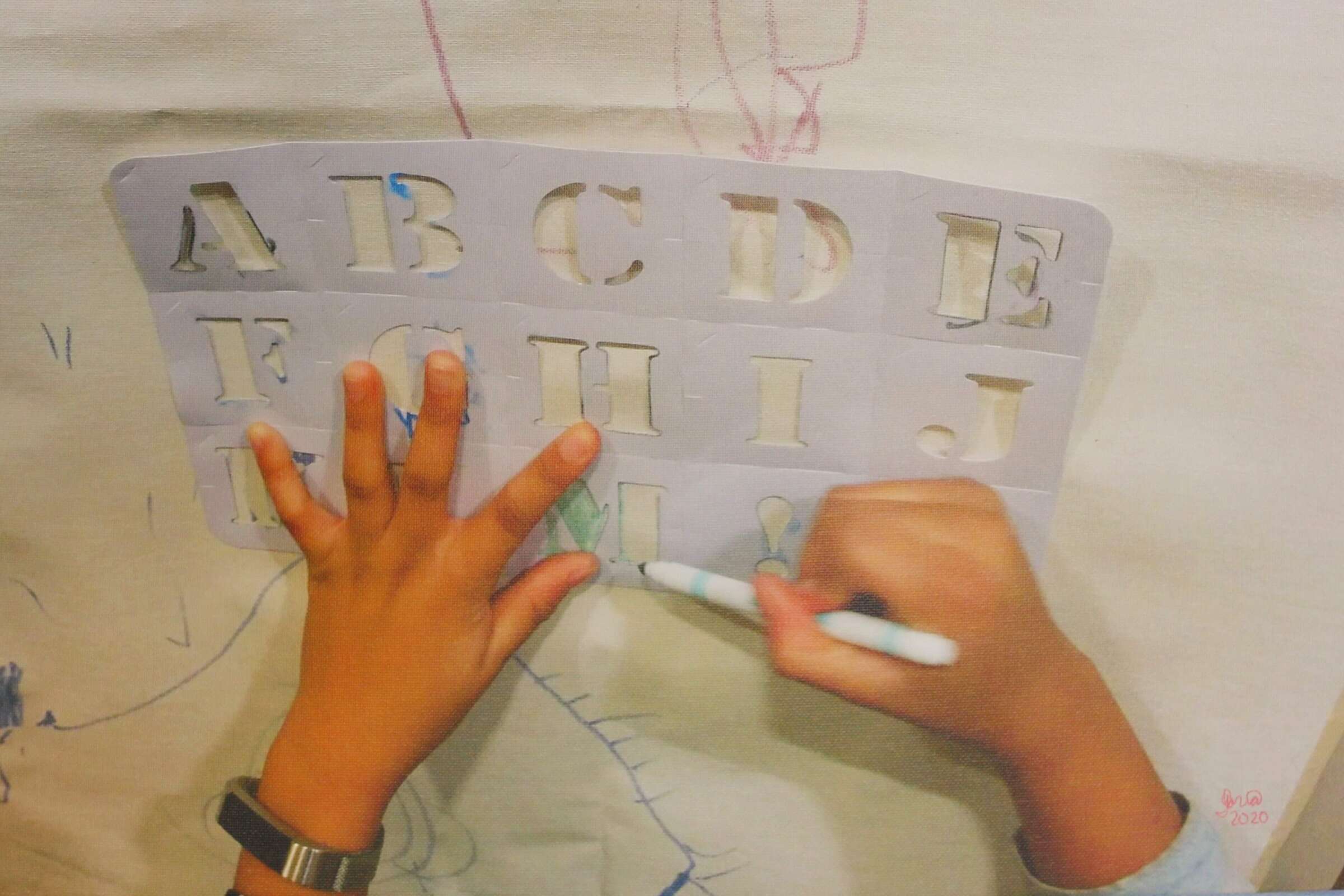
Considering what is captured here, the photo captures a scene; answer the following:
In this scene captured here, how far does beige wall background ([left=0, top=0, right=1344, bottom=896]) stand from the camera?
11.4 inches

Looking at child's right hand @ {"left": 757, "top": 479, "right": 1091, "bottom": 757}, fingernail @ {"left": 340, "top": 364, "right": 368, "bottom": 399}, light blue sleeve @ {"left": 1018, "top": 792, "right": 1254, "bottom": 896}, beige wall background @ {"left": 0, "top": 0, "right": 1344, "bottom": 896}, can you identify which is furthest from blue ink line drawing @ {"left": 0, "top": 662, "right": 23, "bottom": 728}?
light blue sleeve @ {"left": 1018, "top": 792, "right": 1254, "bottom": 896}

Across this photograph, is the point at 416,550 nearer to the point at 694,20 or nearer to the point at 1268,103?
the point at 694,20

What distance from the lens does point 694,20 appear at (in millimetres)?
292

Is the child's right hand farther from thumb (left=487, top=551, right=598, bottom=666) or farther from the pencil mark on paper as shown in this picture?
the pencil mark on paper

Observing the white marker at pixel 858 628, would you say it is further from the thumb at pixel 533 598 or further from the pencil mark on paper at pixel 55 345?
the pencil mark on paper at pixel 55 345

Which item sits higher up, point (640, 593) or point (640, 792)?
point (640, 593)

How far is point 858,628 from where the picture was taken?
0.34 meters

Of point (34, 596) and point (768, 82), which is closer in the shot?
point (768, 82)

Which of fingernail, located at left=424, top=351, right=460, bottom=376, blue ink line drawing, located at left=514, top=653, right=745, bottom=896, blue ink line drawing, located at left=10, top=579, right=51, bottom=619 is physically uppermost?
fingernail, located at left=424, top=351, right=460, bottom=376

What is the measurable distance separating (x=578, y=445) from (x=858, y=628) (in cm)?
14

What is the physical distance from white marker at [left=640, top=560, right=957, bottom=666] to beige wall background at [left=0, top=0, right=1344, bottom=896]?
0.03m

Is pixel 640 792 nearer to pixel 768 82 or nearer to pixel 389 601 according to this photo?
pixel 389 601

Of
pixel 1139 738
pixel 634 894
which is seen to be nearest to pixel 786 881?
pixel 634 894

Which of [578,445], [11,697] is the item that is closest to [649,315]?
[578,445]
